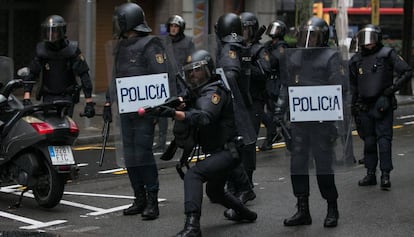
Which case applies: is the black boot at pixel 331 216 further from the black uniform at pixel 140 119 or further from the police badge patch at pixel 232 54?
the police badge patch at pixel 232 54

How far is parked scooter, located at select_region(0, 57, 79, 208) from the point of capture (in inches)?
336

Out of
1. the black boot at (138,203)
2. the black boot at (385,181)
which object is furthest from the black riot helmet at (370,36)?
the black boot at (138,203)

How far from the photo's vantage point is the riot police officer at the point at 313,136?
7844 millimetres

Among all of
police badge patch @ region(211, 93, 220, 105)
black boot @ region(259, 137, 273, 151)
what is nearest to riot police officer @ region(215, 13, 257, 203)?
police badge patch @ region(211, 93, 220, 105)

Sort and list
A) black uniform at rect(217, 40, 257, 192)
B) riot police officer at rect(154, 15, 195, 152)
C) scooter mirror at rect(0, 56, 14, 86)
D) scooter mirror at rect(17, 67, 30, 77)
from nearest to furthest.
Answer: black uniform at rect(217, 40, 257, 192) → riot police officer at rect(154, 15, 195, 152) → scooter mirror at rect(0, 56, 14, 86) → scooter mirror at rect(17, 67, 30, 77)

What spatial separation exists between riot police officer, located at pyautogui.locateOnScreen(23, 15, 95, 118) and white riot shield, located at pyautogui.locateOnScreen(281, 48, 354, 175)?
8.79 feet

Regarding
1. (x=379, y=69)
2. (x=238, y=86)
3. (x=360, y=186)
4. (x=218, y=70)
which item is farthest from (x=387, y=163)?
(x=218, y=70)

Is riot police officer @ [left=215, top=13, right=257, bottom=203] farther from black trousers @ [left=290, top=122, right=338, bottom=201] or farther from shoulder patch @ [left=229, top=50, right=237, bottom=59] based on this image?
black trousers @ [left=290, top=122, right=338, bottom=201]

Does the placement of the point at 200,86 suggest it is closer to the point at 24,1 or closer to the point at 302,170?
the point at 302,170

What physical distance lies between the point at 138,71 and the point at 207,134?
3.47ft

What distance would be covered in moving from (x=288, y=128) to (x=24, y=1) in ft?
43.8

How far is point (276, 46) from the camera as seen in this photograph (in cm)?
1266

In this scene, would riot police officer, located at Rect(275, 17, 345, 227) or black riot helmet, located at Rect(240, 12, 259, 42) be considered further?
black riot helmet, located at Rect(240, 12, 259, 42)

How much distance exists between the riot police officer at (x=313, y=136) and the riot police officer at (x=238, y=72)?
0.48 m
